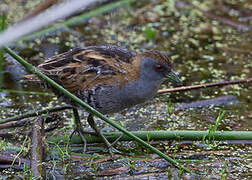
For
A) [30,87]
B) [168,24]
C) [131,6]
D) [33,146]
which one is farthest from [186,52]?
[33,146]

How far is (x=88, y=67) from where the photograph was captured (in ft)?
13.2

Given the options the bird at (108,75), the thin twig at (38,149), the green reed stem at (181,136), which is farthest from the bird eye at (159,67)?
the thin twig at (38,149)

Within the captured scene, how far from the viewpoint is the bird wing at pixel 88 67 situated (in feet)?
13.1

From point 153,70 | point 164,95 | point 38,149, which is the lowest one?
point 38,149

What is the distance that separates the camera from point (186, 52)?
6.70 metres

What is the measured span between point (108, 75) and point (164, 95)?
71.2 inches

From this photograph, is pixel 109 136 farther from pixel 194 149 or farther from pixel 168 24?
pixel 168 24

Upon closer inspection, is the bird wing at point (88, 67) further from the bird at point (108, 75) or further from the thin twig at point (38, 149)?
the thin twig at point (38, 149)

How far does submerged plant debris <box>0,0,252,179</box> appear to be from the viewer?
4031 mm

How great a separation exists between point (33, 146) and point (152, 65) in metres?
1.22

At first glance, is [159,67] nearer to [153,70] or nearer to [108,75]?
[153,70]

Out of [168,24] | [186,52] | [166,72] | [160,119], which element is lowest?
[160,119]

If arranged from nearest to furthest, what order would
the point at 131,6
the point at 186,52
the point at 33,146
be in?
the point at 33,146 < the point at 186,52 < the point at 131,6

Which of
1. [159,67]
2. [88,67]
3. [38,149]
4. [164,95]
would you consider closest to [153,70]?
[159,67]
